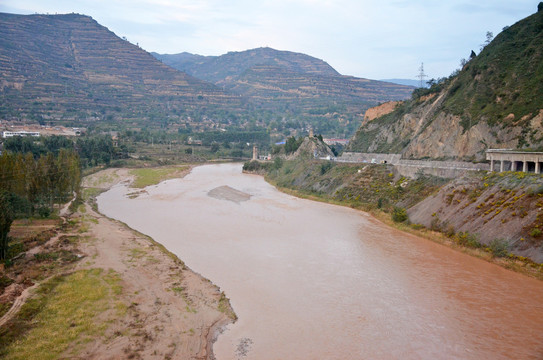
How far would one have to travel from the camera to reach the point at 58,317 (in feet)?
53.1

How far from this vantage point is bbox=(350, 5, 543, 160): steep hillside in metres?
35.1

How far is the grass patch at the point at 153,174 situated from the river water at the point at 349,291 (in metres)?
23.8

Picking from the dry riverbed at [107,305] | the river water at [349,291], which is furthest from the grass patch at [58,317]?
the river water at [349,291]

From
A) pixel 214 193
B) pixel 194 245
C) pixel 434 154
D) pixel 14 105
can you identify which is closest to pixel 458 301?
pixel 194 245

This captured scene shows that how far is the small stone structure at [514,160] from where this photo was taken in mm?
30067

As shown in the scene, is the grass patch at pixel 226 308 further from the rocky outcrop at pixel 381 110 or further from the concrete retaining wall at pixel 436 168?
the rocky outcrop at pixel 381 110

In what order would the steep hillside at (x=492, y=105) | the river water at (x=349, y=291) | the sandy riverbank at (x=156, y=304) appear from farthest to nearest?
the steep hillside at (x=492, y=105)
the river water at (x=349, y=291)
the sandy riverbank at (x=156, y=304)

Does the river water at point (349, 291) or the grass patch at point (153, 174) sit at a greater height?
the river water at point (349, 291)

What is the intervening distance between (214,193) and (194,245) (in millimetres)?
24053

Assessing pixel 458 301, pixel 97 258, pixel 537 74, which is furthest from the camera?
pixel 537 74

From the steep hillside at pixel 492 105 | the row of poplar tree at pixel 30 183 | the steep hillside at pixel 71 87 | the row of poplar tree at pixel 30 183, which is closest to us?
the row of poplar tree at pixel 30 183

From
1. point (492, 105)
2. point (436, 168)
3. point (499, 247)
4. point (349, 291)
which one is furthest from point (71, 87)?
point (499, 247)

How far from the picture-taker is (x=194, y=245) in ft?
94.9

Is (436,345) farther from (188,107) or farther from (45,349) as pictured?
(188,107)
